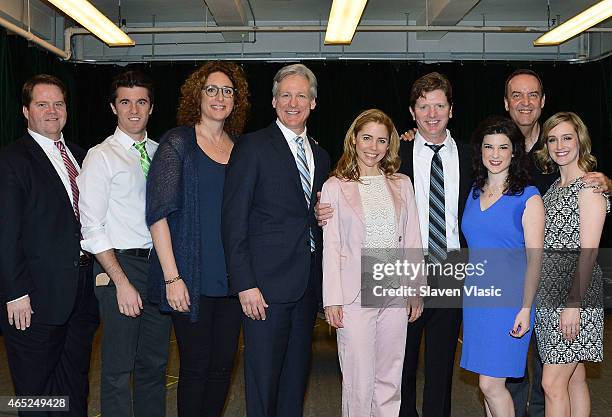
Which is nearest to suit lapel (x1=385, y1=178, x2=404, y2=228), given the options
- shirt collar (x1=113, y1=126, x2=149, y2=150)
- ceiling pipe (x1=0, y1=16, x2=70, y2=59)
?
shirt collar (x1=113, y1=126, x2=149, y2=150)

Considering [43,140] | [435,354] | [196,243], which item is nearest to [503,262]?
[435,354]

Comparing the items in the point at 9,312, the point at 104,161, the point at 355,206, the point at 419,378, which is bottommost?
the point at 419,378

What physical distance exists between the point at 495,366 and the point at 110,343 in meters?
1.67

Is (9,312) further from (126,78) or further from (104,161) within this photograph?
(126,78)

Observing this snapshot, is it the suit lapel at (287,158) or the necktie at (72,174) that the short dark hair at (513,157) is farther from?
the necktie at (72,174)

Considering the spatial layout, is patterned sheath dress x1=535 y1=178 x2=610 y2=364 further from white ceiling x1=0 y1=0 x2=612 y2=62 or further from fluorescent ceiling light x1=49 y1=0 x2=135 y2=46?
white ceiling x1=0 y1=0 x2=612 y2=62

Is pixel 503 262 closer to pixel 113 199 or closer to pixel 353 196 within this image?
pixel 353 196

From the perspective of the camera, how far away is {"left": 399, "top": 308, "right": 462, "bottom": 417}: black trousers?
316cm

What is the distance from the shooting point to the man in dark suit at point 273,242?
8.96ft

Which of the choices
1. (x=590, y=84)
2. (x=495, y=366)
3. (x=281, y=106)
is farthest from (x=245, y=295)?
(x=590, y=84)

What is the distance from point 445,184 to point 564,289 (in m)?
0.70

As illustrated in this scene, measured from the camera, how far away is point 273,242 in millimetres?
2787

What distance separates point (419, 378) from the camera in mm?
4965

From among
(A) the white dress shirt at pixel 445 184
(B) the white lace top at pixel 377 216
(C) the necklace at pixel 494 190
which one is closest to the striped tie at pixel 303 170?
(B) the white lace top at pixel 377 216
